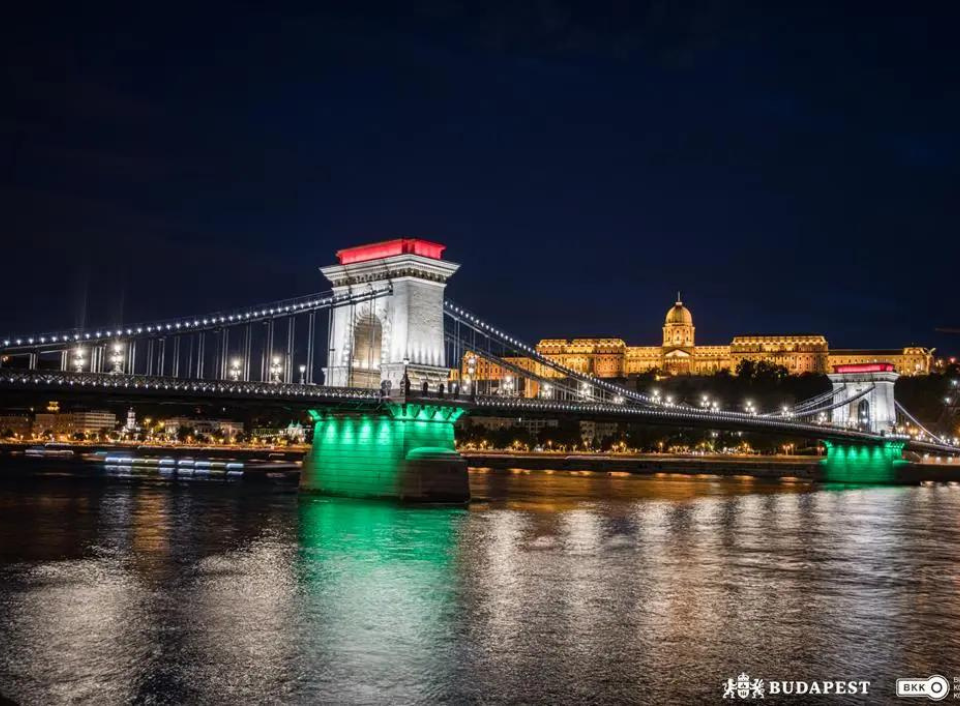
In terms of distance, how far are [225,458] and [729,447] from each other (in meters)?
62.5

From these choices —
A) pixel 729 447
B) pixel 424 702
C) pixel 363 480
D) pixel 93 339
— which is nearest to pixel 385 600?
pixel 424 702

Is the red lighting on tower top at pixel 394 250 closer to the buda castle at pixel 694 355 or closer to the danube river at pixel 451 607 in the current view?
the danube river at pixel 451 607

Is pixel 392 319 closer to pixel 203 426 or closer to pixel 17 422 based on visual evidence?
pixel 203 426

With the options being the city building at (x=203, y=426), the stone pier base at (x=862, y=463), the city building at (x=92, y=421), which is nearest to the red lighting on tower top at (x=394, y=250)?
the stone pier base at (x=862, y=463)

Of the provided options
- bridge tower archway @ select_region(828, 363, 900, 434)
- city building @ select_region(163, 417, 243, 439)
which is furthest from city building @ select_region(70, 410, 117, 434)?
bridge tower archway @ select_region(828, 363, 900, 434)

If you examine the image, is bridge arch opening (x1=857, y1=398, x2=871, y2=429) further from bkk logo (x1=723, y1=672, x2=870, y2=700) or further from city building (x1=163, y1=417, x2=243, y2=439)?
city building (x1=163, y1=417, x2=243, y2=439)

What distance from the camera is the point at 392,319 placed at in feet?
142

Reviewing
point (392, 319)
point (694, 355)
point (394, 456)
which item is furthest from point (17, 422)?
point (394, 456)

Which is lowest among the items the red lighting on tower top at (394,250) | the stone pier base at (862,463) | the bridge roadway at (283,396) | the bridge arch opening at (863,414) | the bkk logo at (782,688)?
the bkk logo at (782,688)

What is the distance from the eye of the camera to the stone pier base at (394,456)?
3972 centimetres

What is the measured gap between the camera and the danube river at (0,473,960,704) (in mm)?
13984

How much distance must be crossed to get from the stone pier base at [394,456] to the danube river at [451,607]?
1.33 m

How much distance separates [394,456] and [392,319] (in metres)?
6.43

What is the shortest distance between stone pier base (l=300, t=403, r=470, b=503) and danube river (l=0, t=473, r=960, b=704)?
4.37 ft
